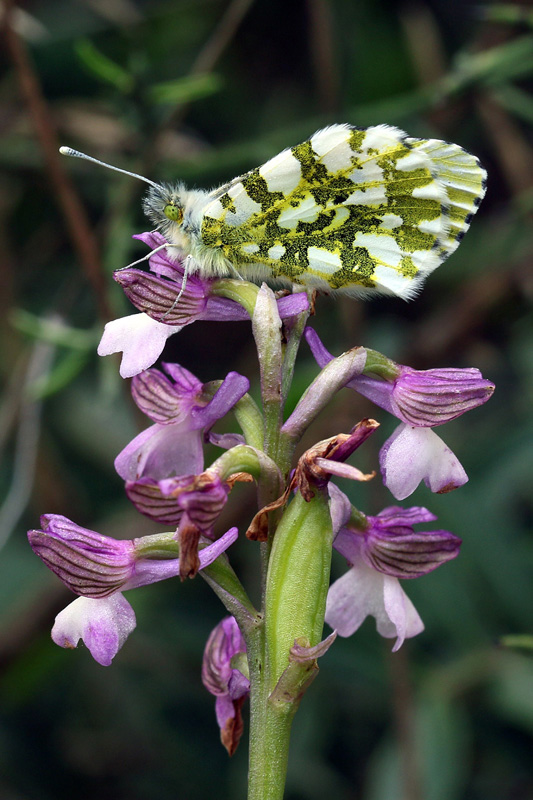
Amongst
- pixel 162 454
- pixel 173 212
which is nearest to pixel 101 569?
pixel 162 454

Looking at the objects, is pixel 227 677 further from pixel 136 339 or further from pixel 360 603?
pixel 136 339

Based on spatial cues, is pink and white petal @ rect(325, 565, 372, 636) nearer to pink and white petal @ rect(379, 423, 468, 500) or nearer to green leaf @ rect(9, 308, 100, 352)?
pink and white petal @ rect(379, 423, 468, 500)

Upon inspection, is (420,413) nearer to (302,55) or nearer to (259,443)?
(259,443)

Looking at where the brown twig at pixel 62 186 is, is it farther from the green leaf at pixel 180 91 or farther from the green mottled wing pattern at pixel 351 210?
the green mottled wing pattern at pixel 351 210

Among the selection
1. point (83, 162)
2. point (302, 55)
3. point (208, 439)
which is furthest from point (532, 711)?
point (302, 55)

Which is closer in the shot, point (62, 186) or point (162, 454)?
point (162, 454)

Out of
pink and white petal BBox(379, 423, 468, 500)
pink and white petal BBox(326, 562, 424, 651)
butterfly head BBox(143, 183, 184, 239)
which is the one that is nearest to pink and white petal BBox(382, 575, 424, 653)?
pink and white petal BBox(326, 562, 424, 651)
